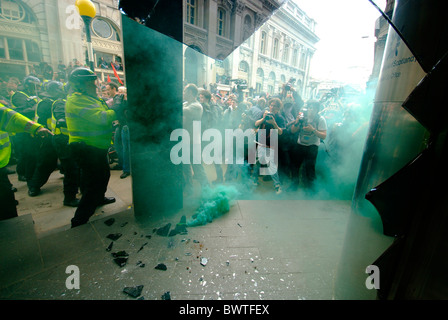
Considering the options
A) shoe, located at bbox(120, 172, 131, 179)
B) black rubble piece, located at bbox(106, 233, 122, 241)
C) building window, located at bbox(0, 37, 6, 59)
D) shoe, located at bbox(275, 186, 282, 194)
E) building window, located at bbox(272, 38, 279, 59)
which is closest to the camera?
black rubble piece, located at bbox(106, 233, 122, 241)

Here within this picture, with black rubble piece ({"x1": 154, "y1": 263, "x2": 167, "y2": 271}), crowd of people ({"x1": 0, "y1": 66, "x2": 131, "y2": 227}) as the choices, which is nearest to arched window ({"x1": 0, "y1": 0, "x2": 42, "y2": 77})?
crowd of people ({"x1": 0, "y1": 66, "x2": 131, "y2": 227})

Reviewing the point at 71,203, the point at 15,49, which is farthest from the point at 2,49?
the point at 71,203

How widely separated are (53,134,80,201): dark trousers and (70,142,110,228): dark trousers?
1055mm

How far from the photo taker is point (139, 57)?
2.55 m

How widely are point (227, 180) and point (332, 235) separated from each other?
8.92 ft

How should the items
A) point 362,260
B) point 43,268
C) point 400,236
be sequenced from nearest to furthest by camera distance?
point 400,236
point 362,260
point 43,268

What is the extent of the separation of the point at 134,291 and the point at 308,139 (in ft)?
13.1

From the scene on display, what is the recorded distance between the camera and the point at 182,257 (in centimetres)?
225

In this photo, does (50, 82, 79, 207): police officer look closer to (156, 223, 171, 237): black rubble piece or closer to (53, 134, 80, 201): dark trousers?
(53, 134, 80, 201): dark trousers

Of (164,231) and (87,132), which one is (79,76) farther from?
(164,231)

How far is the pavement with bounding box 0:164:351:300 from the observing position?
6.05ft

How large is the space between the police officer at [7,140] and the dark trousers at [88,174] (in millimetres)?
617

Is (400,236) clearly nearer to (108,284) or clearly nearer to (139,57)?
(108,284)
